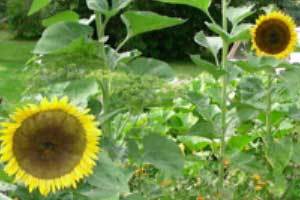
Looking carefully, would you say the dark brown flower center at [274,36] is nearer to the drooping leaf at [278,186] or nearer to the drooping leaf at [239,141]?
the drooping leaf at [278,186]

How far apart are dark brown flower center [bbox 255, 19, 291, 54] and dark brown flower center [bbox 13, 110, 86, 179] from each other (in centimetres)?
139

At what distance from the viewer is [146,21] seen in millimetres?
2285

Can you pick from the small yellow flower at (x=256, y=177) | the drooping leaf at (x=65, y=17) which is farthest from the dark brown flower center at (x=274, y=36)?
the small yellow flower at (x=256, y=177)

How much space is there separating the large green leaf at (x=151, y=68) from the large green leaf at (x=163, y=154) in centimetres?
26

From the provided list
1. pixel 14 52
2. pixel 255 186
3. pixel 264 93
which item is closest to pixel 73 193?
pixel 264 93

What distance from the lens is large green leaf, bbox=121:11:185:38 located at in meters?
2.25

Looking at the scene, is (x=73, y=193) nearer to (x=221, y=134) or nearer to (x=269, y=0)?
(x=221, y=134)

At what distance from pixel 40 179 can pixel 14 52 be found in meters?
12.1

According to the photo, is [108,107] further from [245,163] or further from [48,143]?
[245,163]

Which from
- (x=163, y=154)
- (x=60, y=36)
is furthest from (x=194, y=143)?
(x=60, y=36)

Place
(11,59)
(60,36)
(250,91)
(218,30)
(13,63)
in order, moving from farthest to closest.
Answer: (11,59) < (13,63) < (250,91) < (218,30) < (60,36)

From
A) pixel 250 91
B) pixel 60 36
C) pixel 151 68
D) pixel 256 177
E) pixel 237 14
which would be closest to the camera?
pixel 60 36

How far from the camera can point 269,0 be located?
1273cm

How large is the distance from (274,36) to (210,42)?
262 millimetres
